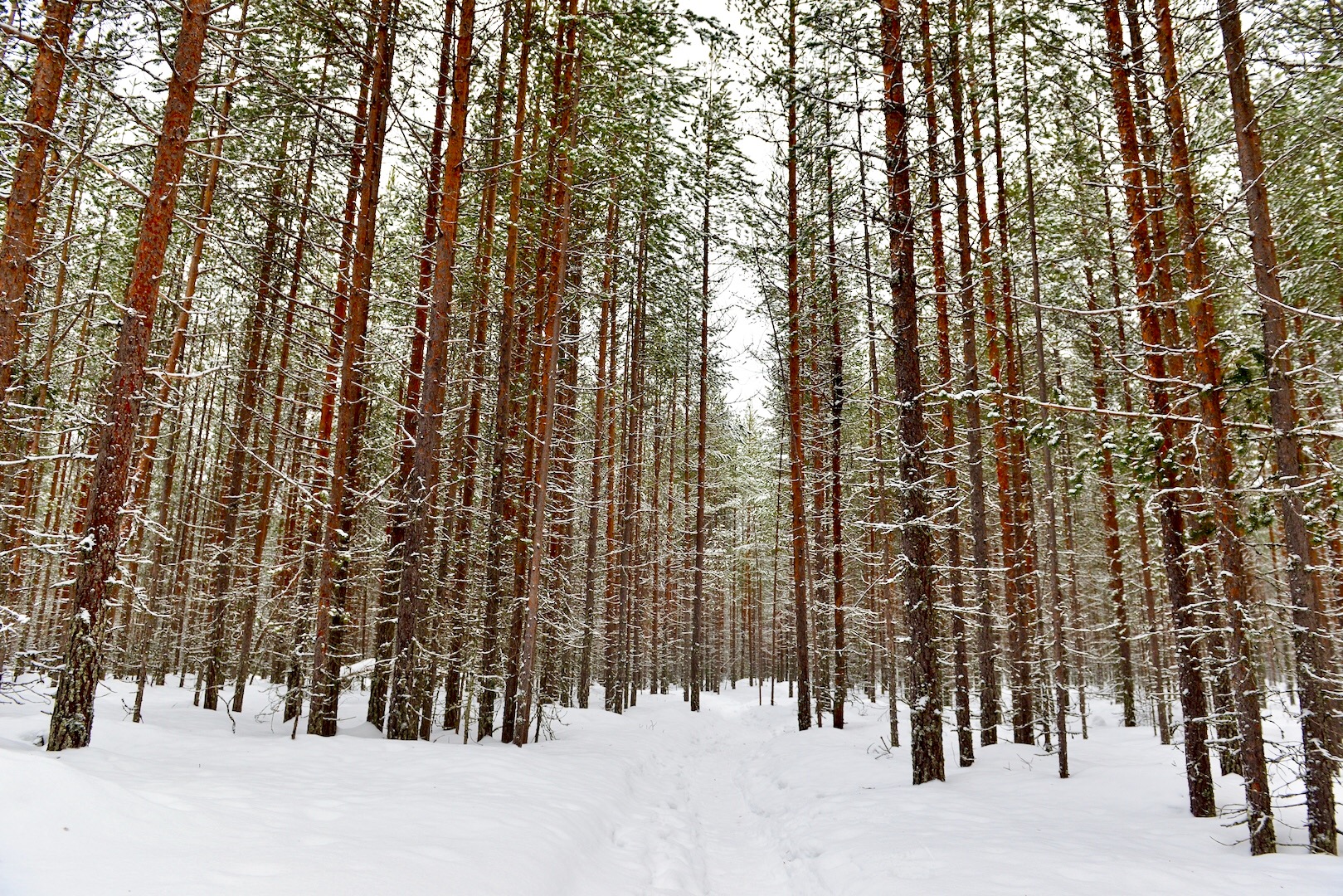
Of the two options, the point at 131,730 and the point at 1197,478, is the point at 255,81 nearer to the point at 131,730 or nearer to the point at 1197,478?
the point at 131,730

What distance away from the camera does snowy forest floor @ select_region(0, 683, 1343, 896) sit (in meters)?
3.59

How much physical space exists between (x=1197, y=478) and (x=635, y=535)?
17868 mm

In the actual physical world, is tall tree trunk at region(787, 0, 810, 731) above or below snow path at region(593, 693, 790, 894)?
above

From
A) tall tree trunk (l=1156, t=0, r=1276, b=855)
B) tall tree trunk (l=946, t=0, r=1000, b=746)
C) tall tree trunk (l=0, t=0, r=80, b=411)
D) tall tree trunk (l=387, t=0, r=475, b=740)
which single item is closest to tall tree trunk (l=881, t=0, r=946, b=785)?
tall tree trunk (l=946, t=0, r=1000, b=746)

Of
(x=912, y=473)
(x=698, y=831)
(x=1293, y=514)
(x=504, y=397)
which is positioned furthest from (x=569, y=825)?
(x=1293, y=514)

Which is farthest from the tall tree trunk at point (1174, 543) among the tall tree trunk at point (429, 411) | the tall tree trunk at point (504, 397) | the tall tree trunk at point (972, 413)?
the tall tree trunk at point (504, 397)

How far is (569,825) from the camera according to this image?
655 centimetres

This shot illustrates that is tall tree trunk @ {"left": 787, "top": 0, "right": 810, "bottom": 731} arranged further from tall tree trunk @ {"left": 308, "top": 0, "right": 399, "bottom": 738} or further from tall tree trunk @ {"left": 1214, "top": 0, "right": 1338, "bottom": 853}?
tall tree trunk @ {"left": 1214, "top": 0, "right": 1338, "bottom": 853}

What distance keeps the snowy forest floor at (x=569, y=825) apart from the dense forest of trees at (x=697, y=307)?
3.16ft

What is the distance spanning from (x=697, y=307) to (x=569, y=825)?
17.5m

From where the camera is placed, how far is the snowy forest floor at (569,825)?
3.59m

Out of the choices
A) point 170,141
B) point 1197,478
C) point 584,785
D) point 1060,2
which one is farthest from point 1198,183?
point 170,141

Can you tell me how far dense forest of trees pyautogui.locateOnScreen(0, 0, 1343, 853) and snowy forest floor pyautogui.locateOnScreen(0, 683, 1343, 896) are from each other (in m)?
0.96

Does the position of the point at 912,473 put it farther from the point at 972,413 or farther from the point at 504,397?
the point at 504,397
